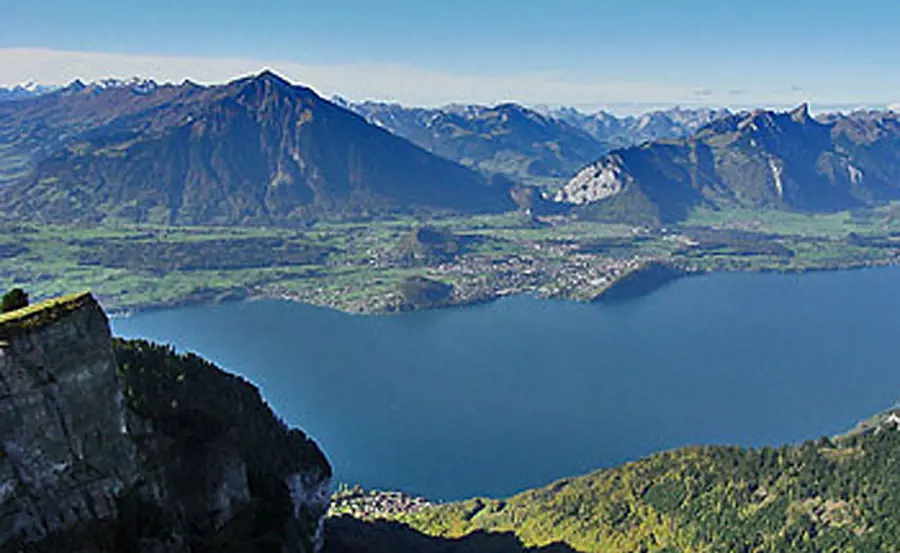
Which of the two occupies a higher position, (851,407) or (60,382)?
(60,382)

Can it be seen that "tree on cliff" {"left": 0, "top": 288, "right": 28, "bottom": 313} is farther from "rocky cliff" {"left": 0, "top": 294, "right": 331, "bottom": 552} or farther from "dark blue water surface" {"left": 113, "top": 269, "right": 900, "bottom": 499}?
"dark blue water surface" {"left": 113, "top": 269, "right": 900, "bottom": 499}

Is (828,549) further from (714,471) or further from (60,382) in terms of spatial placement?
(60,382)

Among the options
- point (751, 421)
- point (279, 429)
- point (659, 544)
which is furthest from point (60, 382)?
point (751, 421)

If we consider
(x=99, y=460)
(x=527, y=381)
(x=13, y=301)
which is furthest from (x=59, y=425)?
(x=527, y=381)

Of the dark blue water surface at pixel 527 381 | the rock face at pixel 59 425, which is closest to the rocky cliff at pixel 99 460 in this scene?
the rock face at pixel 59 425

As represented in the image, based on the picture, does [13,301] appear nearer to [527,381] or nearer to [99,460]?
[99,460]

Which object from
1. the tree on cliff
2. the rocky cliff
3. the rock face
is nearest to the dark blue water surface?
the rocky cliff
